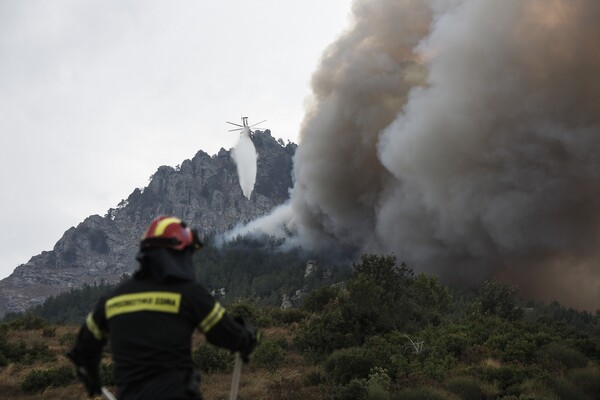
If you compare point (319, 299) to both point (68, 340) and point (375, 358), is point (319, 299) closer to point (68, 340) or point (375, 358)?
point (68, 340)

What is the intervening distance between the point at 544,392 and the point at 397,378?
10.1 ft

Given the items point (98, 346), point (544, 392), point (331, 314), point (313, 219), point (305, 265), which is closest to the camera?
point (98, 346)

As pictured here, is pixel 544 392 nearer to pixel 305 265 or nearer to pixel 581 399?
pixel 581 399

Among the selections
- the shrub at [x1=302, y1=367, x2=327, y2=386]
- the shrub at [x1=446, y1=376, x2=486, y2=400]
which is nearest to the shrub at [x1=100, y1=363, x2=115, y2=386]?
the shrub at [x1=302, y1=367, x2=327, y2=386]

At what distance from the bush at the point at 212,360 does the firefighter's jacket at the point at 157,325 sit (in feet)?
37.2

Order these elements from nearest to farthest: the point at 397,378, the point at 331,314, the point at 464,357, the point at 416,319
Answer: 1. the point at 397,378
2. the point at 464,357
3. the point at 331,314
4. the point at 416,319

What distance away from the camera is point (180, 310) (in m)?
3.30

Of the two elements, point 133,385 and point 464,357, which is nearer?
point 133,385

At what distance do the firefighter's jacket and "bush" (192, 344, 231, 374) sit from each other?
37.2 feet

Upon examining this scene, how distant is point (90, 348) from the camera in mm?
3750

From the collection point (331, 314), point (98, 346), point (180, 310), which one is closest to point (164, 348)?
point (180, 310)

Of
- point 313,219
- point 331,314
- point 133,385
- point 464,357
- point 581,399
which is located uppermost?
point 313,219

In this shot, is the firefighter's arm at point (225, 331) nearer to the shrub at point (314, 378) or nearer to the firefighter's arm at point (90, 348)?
the firefighter's arm at point (90, 348)

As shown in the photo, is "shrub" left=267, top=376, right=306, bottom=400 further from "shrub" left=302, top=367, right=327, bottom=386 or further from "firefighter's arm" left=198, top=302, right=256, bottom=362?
"firefighter's arm" left=198, top=302, right=256, bottom=362
